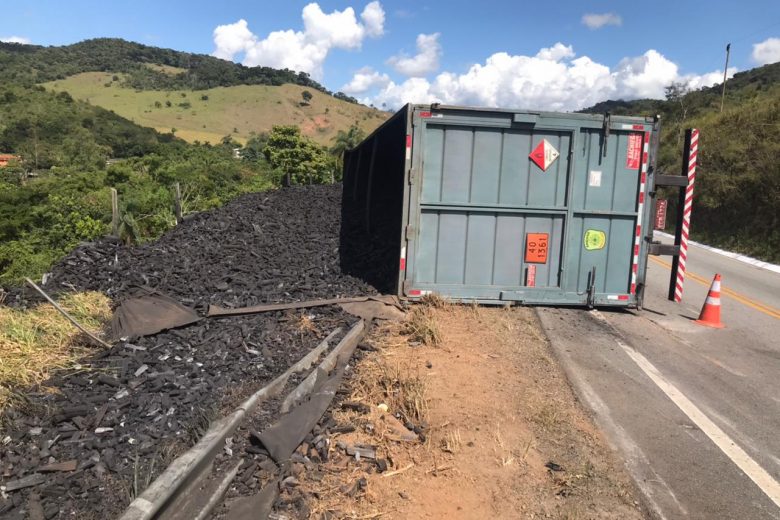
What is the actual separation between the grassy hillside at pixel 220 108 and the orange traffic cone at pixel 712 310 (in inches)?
4011

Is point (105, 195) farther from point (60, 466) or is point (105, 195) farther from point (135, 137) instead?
point (135, 137)

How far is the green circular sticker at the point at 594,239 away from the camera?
287 inches

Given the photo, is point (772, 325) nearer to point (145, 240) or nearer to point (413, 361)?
point (413, 361)

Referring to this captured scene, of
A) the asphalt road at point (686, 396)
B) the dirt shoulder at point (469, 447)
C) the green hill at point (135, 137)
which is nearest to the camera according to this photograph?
the dirt shoulder at point (469, 447)

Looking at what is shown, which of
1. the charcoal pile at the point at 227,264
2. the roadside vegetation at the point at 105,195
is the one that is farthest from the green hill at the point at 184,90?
the charcoal pile at the point at 227,264

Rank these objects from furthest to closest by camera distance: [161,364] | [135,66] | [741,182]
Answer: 1. [135,66]
2. [741,182]
3. [161,364]

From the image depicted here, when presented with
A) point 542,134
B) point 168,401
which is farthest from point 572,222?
point 168,401

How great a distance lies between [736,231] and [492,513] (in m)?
19.9

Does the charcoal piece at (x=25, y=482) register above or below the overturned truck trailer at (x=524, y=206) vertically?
below

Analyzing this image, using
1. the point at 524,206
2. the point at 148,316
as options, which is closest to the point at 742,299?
the point at 524,206

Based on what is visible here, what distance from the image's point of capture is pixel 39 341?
188 inches

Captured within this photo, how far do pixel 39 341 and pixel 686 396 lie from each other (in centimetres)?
626

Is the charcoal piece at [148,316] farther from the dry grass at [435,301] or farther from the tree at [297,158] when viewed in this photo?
the tree at [297,158]

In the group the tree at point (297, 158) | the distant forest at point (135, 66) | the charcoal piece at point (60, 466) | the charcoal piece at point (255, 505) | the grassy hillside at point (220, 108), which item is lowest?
the charcoal piece at point (255, 505)
